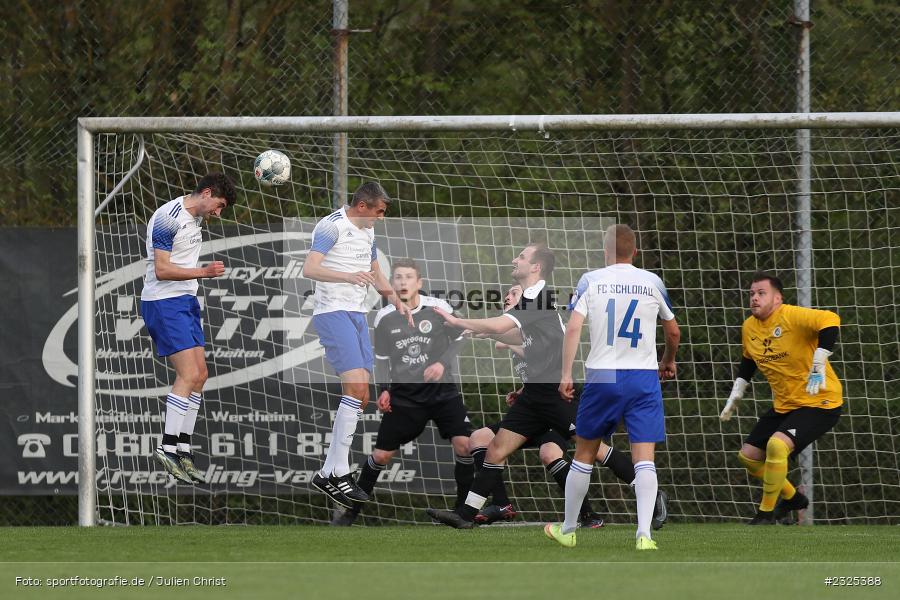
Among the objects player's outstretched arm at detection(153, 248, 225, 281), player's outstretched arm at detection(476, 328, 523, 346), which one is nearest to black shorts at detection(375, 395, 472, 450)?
player's outstretched arm at detection(476, 328, 523, 346)

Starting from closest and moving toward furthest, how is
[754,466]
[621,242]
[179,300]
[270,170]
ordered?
1. [621,242]
2. [179,300]
3. [270,170]
4. [754,466]

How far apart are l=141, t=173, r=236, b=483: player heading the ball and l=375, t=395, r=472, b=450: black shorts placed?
1.29m

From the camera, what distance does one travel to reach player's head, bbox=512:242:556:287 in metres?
8.45

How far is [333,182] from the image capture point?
1010 centimetres

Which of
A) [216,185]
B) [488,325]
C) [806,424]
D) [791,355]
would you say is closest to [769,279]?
[791,355]

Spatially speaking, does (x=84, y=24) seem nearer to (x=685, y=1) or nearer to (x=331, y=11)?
(x=331, y=11)

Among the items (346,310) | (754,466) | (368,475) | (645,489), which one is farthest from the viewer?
(754,466)

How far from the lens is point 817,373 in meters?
8.64

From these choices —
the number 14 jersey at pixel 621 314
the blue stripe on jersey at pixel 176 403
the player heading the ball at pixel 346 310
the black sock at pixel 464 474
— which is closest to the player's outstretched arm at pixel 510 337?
the player heading the ball at pixel 346 310

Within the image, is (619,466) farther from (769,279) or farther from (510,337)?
(769,279)

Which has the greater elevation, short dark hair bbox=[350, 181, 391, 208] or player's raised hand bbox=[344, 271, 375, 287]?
short dark hair bbox=[350, 181, 391, 208]

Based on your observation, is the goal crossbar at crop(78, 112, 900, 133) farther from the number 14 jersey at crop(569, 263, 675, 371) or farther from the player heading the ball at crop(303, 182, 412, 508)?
the number 14 jersey at crop(569, 263, 675, 371)

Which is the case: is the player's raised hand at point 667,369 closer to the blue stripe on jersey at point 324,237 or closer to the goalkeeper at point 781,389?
the goalkeeper at point 781,389

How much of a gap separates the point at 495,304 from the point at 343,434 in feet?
6.26
